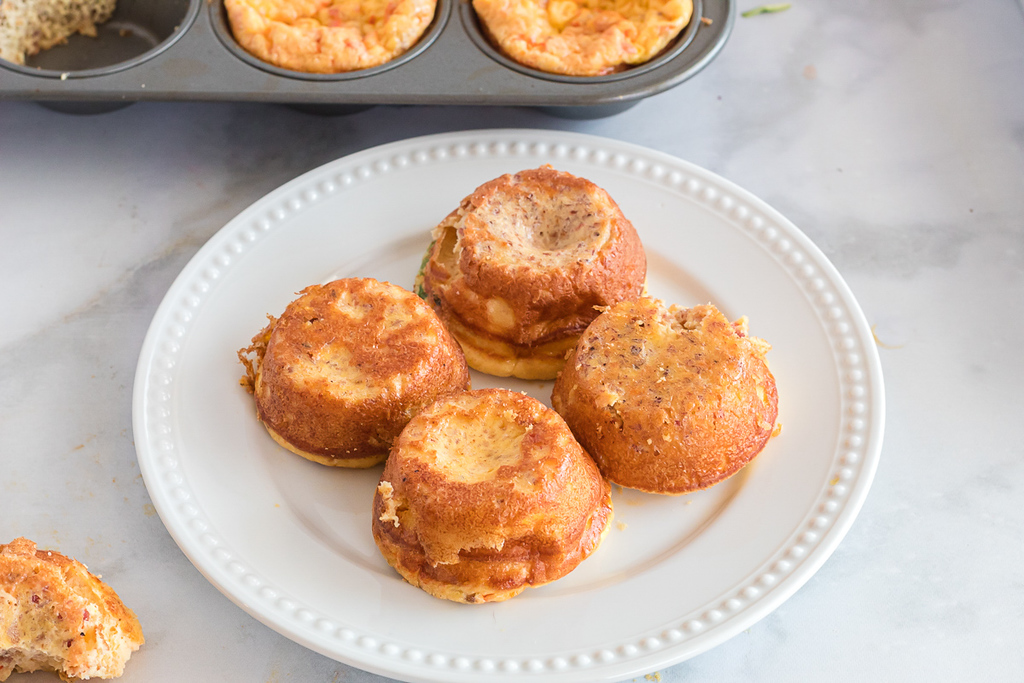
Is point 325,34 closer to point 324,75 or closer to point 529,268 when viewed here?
point 324,75

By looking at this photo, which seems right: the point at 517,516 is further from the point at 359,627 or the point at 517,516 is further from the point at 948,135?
the point at 948,135

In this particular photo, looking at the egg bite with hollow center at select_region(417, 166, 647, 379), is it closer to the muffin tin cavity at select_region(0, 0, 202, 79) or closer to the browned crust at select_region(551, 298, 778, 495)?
the browned crust at select_region(551, 298, 778, 495)

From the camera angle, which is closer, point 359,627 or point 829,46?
point 359,627

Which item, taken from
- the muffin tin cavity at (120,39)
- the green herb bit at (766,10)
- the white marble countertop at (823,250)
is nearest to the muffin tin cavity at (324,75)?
the muffin tin cavity at (120,39)

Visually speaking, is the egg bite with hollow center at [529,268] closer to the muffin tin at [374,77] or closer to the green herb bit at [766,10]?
the muffin tin at [374,77]

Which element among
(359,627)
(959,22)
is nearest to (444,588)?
(359,627)

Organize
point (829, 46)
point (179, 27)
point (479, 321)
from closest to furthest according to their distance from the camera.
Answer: point (479, 321) < point (179, 27) < point (829, 46)
